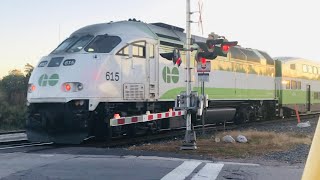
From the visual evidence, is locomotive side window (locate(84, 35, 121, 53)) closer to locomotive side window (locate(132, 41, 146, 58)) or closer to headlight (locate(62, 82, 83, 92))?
locomotive side window (locate(132, 41, 146, 58))

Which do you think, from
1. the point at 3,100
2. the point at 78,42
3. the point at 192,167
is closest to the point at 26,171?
the point at 192,167

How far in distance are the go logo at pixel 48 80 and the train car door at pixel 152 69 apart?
3198 mm

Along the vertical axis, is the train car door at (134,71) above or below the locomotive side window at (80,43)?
below

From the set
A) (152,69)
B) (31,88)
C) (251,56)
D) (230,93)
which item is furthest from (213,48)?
(251,56)

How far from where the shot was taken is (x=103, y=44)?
550 inches

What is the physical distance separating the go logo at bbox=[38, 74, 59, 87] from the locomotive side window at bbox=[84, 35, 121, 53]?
4.14 feet

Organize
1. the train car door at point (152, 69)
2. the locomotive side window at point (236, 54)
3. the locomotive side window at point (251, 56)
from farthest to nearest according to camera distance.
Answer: the locomotive side window at point (251, 56) < the locomotive side window at point (236, 54) < the train car door at point (152, 69)

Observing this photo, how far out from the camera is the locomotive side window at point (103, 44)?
13.7m

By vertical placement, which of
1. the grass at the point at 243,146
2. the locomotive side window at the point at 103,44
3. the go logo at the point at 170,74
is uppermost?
the locomotive side window at the point at 103,44

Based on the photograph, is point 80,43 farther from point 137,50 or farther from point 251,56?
point 251,56

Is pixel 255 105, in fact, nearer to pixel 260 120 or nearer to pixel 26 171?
pixel 260 120

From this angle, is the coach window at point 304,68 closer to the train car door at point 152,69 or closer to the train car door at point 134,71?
the train car door at point 152,69

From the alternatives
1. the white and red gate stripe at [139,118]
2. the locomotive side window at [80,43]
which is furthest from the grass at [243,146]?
the locomotive side window at [80,43]

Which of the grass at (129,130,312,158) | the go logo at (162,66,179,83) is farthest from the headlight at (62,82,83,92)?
the go logo at (162,66,179,83)
